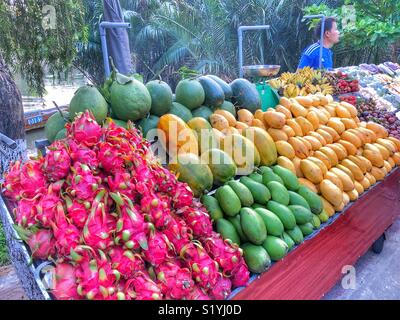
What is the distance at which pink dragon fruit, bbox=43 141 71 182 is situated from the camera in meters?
1.34

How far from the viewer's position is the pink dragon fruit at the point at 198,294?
139 cm

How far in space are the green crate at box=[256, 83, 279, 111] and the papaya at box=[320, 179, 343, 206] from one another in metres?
0.91

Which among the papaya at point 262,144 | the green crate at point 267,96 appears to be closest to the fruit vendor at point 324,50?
the green crate at point 267,96

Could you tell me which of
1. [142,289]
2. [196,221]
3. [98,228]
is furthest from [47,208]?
[196,221]

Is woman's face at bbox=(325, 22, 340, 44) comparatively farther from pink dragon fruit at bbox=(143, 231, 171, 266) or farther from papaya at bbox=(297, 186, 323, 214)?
pink dragon fruit at bbox=(143, 231, 171, 266)

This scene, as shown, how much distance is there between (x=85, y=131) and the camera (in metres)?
1.44

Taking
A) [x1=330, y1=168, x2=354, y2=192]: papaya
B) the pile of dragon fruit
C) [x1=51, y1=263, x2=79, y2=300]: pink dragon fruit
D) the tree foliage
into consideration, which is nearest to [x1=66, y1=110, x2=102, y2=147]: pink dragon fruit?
the pile of dragon fruit

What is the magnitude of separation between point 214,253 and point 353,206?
155cm

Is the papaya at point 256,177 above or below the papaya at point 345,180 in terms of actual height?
above

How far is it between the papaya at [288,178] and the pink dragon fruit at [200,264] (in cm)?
96

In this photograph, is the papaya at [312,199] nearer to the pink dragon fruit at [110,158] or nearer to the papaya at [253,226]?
the papaya at [253,226]

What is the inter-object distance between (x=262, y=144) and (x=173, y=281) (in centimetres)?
127

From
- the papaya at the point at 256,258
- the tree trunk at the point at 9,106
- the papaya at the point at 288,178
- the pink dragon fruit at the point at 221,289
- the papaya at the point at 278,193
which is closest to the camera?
the pink dragon fruit at the point at 221,289

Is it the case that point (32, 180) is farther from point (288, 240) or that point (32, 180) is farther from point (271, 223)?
point (288, 240)
